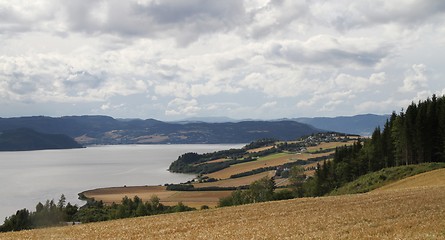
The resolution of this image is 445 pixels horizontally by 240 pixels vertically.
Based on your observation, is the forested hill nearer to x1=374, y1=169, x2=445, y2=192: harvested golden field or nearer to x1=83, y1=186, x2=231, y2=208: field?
Result: x1=374, y1=169, x2=445, y2=192: harvested golden field

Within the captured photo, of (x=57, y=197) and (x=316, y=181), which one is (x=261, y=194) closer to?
(x=316, y=181)

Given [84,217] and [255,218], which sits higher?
[255,218]

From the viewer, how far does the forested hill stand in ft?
297

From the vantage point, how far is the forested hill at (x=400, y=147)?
9050cm

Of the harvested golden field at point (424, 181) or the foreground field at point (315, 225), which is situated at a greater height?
the foreground field at point (315, 225)

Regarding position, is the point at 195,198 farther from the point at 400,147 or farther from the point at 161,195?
the point at 400,147

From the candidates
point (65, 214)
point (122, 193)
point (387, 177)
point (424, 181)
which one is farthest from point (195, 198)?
point (424, 181)

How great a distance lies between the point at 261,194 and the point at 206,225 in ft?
292

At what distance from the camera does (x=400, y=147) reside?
315ft

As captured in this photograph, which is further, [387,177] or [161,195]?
[161,195]

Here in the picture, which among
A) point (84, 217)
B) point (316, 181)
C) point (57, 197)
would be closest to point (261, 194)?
point (316, 181)

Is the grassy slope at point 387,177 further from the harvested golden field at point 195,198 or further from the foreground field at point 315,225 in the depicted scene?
the harvested golden field at point 195,198

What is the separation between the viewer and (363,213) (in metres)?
30.6

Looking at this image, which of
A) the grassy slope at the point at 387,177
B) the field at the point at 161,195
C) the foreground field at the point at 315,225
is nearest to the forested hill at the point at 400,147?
the grassy slope at the point at 387,177
